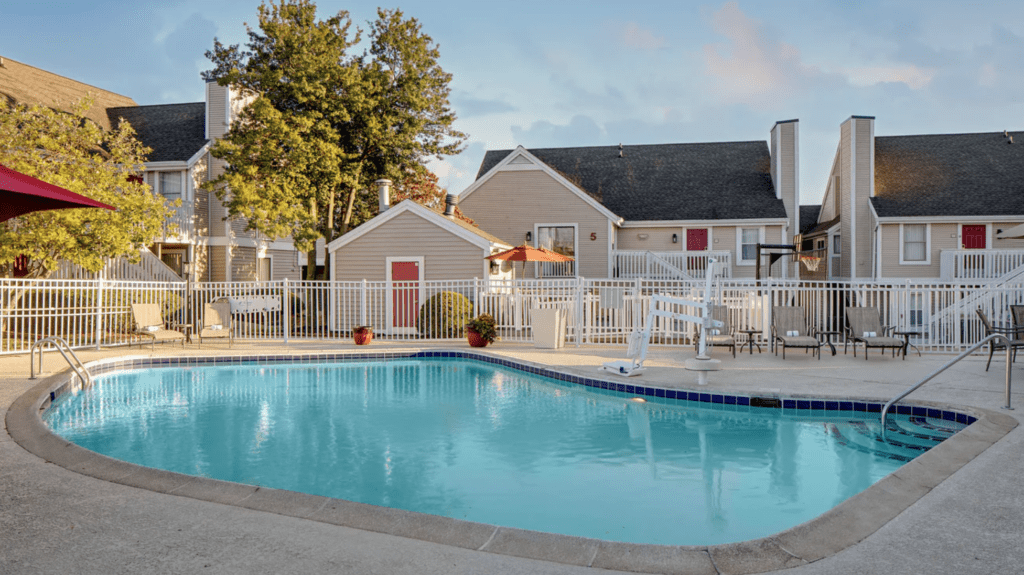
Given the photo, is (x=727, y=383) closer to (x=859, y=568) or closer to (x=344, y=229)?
(x=859, y=568)

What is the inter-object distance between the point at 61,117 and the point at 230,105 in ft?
29.3

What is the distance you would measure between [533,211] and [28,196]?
20.9m

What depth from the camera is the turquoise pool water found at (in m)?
5.21

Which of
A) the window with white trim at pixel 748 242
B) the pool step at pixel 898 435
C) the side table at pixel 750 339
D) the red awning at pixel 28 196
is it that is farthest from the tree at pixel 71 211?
the window with white trim at pixel 748 242

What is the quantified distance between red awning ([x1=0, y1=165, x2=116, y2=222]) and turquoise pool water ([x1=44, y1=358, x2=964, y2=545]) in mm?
2665

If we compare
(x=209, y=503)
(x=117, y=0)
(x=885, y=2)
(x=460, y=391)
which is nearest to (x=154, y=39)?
(x=117, y=0)

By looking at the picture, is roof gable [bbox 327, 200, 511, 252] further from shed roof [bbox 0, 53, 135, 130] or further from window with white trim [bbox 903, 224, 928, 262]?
window with white trim [bbox 903, 224, 928, 262]

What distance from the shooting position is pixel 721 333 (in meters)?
13.7

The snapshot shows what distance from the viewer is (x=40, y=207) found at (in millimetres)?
4855

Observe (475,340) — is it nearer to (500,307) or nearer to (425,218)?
(500,307)

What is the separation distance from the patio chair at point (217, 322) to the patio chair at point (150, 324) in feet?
2.19

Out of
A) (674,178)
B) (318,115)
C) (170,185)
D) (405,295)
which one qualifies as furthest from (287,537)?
(674,178)

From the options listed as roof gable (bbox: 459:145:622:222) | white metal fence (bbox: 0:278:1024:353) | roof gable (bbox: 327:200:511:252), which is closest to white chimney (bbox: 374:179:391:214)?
roof gable (bbox: 327:200:511:252)

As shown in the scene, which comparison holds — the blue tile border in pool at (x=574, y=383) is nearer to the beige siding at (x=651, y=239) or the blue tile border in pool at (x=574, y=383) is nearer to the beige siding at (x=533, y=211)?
the beige siding at (x=533, y=211)
